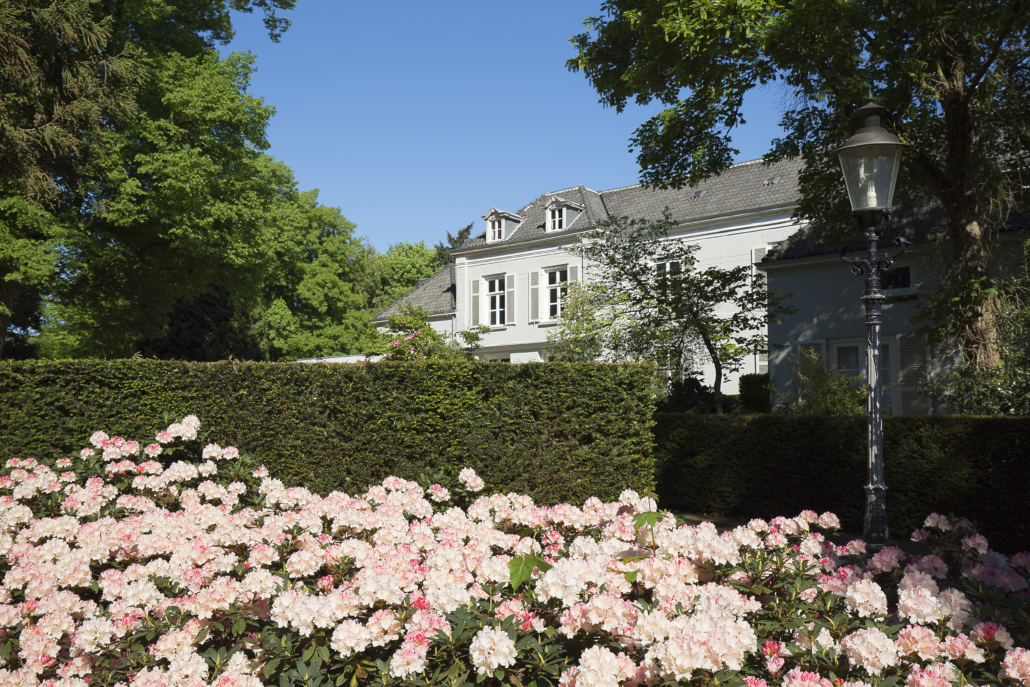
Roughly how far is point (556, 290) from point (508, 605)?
2694 cm

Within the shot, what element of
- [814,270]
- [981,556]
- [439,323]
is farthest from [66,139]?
[439,323]

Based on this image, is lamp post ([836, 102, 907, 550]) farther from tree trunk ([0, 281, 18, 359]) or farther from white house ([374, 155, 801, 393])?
tree trunk ([0, 281, 18, 359])

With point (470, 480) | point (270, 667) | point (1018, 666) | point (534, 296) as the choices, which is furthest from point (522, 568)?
point (534, 296)

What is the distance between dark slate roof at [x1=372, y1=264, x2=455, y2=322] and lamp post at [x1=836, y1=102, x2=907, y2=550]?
27.6 metres

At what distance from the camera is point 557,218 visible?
29578 mm

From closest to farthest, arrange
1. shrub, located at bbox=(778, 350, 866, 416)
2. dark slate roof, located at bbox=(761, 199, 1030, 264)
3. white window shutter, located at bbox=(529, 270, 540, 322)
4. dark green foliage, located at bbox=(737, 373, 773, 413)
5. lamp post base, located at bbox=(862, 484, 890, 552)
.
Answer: lamp post base, located at bbox=(862, 484, 890, 552), shrub, located at bbox=(778, 350, 866, 416), dark slate roof, located at bbox=(761, 199, 1030, 264), dark green foliage, located at bbox=(737, 373, 773, 413), white window shutter, located at bbox=(529, 270, 540, 322)

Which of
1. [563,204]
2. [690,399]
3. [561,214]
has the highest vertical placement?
[563,204]

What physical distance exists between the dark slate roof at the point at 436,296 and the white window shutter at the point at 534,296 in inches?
210

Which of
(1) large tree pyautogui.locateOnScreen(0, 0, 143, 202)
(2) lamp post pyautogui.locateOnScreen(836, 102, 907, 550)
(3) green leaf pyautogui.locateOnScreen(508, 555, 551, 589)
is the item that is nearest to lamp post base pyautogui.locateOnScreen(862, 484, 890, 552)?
(2) lamp post pyautogui.locateOnScreen(836, 102, 907, 550)

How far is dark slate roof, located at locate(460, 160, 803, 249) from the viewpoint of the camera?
24.6m

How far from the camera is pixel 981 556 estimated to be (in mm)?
2826

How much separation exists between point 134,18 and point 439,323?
18112 millimetres

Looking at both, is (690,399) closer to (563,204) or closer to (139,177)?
(139,177)

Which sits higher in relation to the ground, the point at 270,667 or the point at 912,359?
the point at 912,359
